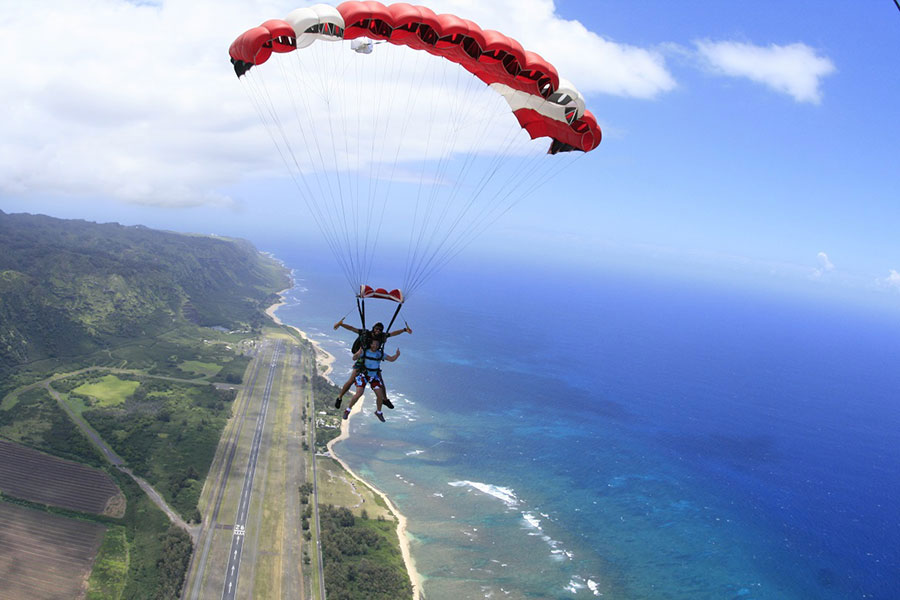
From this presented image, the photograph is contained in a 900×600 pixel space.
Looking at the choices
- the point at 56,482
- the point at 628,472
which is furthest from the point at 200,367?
the point at 628,472

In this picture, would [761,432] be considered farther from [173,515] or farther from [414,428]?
[173,515]

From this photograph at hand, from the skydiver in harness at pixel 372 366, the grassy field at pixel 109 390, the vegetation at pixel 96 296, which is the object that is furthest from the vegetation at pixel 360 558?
the vegetation at pixel 96 296

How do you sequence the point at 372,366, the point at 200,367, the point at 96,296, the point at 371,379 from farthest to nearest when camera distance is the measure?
1. the point at 96,296
2. the point at 200,367
3. the point at 371,379
4. the point at 372,366

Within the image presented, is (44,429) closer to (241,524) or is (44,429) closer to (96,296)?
(241,524)

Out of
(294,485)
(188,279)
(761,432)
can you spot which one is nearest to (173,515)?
(294,485)

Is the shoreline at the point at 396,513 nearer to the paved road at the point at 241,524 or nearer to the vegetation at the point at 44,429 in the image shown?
the paved road at the point at 241,524
